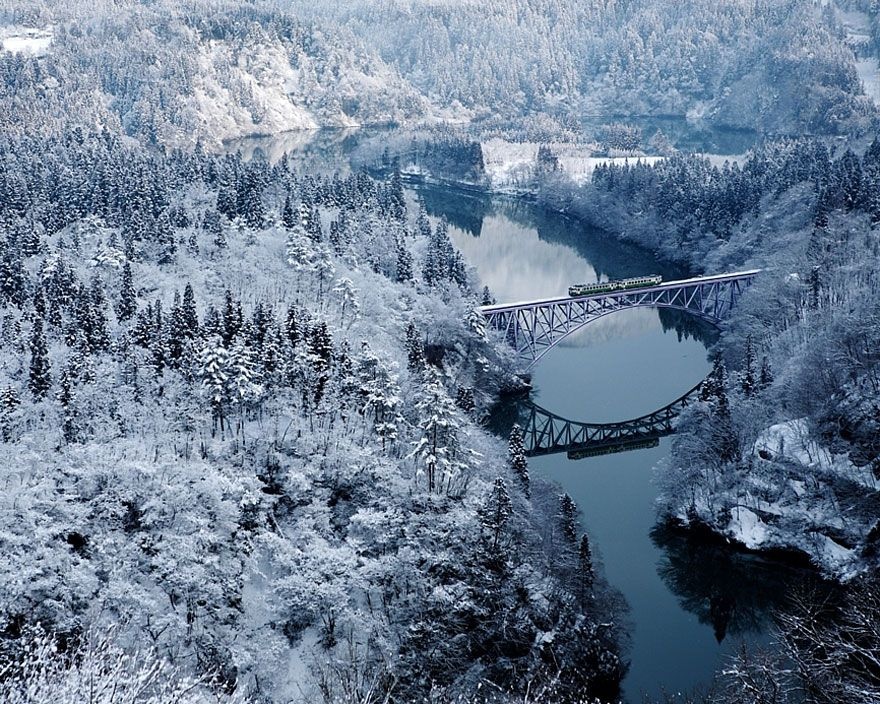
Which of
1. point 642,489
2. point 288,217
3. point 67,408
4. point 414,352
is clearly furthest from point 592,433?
point 67,408

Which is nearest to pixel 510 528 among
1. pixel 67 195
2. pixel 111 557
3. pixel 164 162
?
pixel 111 557

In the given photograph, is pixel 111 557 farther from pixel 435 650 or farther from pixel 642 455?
pixel 642 455

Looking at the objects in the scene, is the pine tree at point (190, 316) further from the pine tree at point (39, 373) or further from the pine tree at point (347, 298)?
the pine tree at point (347, 298)

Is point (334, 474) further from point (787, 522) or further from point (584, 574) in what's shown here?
point (787, 522)

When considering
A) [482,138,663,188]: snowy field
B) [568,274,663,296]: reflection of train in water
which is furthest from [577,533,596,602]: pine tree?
[482,138,663,188]: snowy field

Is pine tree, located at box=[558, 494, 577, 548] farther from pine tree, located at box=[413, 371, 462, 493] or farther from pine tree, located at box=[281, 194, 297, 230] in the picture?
pine tree, located at box=[281, 194, 297, 230]

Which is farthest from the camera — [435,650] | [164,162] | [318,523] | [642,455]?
[164,162]
